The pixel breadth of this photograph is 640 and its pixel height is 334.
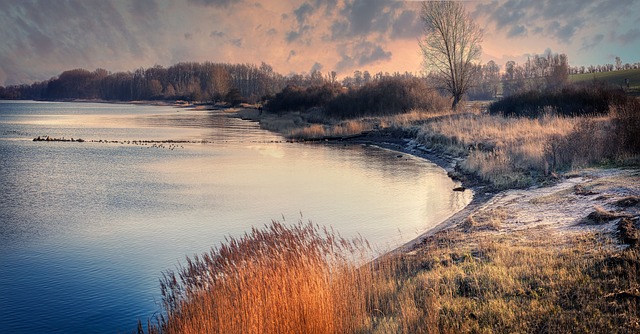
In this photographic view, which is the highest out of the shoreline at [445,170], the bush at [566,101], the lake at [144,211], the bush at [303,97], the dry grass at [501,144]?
the bush at [303,97]

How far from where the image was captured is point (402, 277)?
28.7ft

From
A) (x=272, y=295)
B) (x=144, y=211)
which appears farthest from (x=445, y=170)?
(x=272, y=295)

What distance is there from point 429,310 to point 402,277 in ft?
7.31

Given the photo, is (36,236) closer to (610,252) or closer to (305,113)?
(610,252)

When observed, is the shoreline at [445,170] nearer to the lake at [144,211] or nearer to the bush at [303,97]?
the lake at [144,211]

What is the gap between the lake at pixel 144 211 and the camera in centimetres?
976

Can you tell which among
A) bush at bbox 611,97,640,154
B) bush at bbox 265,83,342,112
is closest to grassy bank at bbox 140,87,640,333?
bush at bbox 611,97,640,154

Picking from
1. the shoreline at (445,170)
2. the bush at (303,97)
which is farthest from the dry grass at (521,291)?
the bush at (303,97)

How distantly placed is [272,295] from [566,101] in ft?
108

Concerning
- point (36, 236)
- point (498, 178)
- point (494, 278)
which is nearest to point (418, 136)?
point (498, 178)

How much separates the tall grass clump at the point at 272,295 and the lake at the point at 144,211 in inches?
63.5

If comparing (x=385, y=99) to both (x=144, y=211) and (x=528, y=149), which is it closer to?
(x=528, y=149)

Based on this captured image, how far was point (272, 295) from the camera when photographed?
680 centimetres

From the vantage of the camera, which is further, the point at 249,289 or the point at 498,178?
the point at 498,178
